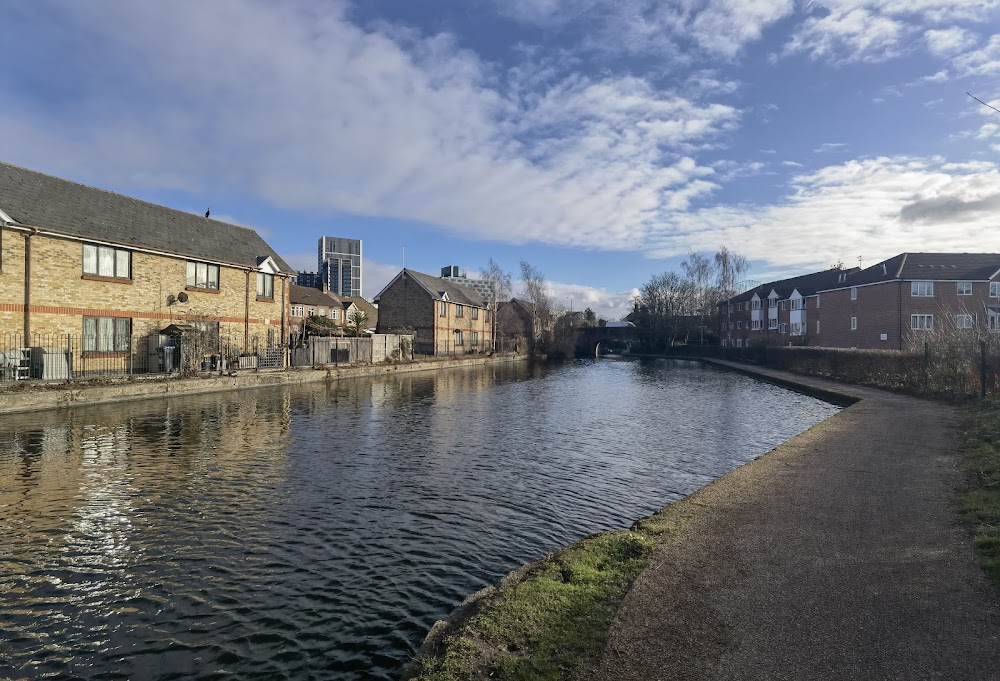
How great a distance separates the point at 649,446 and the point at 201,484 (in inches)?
428

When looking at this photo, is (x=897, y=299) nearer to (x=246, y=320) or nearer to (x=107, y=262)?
(x=246, y=320)

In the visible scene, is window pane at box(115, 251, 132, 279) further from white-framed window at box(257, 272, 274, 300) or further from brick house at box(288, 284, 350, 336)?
brick house at box(288, 284, 350, 336)

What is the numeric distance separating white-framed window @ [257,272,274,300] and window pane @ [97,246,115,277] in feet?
28.3

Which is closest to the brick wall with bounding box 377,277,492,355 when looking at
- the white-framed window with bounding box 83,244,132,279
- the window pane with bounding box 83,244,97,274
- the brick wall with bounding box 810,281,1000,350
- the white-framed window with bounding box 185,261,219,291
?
the white-framed window with bounding box 185,261,219,291

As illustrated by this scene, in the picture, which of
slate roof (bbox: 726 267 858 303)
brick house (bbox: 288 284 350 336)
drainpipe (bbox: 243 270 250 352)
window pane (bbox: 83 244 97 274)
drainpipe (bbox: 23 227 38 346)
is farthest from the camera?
brick house (bbox: 288 284 350 336)

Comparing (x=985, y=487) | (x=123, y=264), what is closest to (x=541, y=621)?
(x=985, y=487)

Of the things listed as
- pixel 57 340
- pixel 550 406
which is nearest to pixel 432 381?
pixel 550 406

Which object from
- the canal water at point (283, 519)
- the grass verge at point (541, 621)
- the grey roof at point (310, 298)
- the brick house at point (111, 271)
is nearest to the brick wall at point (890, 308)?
the canal water at point (283, 519)

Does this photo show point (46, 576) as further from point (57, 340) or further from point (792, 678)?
point (57, 340)

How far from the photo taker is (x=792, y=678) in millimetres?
3820

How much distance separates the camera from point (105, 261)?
76.3 feet

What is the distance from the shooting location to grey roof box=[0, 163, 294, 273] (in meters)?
21.4

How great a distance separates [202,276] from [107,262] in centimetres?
491

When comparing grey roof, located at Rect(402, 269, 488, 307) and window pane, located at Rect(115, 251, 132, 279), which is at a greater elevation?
grey roof, located at Rect(402, 269, 488, 307)
